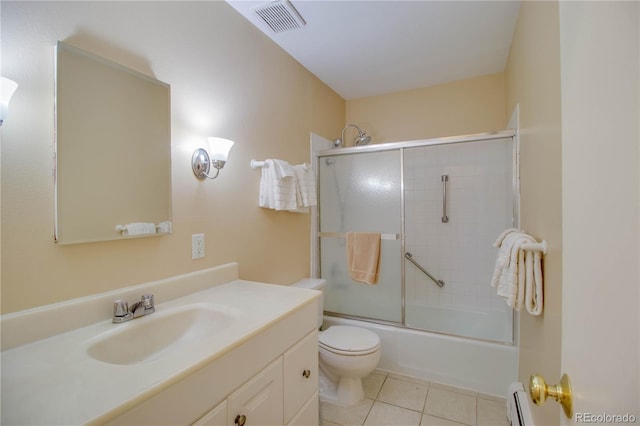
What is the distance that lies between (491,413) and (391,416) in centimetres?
65

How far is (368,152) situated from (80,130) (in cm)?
203

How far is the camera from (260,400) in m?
0.94

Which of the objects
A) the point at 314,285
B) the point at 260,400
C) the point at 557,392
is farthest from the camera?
the point at 314,285

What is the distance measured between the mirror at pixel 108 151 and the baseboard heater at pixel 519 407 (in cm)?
195

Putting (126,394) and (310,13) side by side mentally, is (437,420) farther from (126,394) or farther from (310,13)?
(310,13)

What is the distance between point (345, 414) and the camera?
1781 mm

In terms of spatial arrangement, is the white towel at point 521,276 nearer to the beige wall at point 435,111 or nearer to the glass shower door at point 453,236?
the glass shower door at point 453,236

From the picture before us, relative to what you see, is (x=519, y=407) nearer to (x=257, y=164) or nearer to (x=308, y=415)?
(x=308, y=415)

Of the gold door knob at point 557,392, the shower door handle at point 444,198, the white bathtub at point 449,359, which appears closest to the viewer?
the gold door knob at point 557,392

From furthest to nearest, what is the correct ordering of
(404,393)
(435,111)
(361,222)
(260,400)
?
(435,111) → (361,222) → (404,393) → (260,400)

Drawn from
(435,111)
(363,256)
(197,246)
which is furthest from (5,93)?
(435,111)

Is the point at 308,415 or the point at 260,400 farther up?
the point at 260,400

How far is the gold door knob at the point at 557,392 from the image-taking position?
499 mm

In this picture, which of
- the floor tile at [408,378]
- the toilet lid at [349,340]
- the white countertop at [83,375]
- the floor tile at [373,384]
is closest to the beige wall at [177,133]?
the white countertop at [83,375]
